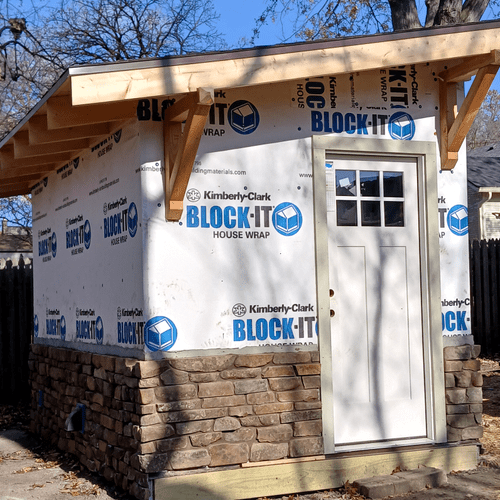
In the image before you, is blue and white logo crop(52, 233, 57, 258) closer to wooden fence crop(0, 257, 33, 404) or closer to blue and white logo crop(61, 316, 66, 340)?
blue and white logo crop(61, 316, 66, 340)

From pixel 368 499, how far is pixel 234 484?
3.50ft

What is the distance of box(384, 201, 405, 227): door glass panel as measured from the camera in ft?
21.5

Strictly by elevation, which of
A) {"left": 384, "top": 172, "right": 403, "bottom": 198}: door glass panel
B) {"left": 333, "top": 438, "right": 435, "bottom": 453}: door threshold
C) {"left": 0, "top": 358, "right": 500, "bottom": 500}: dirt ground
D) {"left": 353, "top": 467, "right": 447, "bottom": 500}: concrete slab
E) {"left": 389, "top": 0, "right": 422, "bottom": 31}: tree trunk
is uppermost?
{"left": 389, "top": 0, "right": 422, "bottom": 31}: tree trunk

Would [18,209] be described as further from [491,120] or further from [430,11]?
[491,120]

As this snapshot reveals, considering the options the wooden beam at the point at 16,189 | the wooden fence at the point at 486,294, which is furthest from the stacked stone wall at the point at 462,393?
the wooden fence at the point at 486,294

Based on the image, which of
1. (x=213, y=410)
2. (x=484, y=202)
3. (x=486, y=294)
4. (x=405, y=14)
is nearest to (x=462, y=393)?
(x=213, y=410)

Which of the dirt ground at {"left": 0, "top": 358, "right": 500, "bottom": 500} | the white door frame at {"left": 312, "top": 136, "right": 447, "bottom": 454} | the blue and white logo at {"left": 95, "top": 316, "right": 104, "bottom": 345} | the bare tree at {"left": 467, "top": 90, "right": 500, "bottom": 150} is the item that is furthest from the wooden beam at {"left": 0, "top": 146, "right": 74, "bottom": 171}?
the bare tree at {"left": 467, "top": 90, "right": 500, "bottom": 150}

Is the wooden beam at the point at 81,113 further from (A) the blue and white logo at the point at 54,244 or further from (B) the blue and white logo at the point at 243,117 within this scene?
(A) the blue and white logo at the point at 54,244

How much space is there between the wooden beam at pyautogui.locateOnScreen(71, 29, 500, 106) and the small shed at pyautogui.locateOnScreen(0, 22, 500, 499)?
1 cm

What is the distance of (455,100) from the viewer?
6.68m

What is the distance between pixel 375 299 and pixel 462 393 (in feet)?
3.84

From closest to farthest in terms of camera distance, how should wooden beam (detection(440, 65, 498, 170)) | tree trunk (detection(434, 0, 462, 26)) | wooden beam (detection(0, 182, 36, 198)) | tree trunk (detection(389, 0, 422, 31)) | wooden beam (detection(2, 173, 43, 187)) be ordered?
wooden beam (detection(440, 65, 498, 170)), wooden beam (detection(2, 173, 43, 187)), wooden beam (detection(0, 182, 36, 198)), tree trunk (detection(434, 0, 462, 26)), tree trunk (detection(389, 0, 422, 31))

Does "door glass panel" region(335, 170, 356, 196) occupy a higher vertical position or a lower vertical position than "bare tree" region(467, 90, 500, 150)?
lower

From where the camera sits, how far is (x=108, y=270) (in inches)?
261
